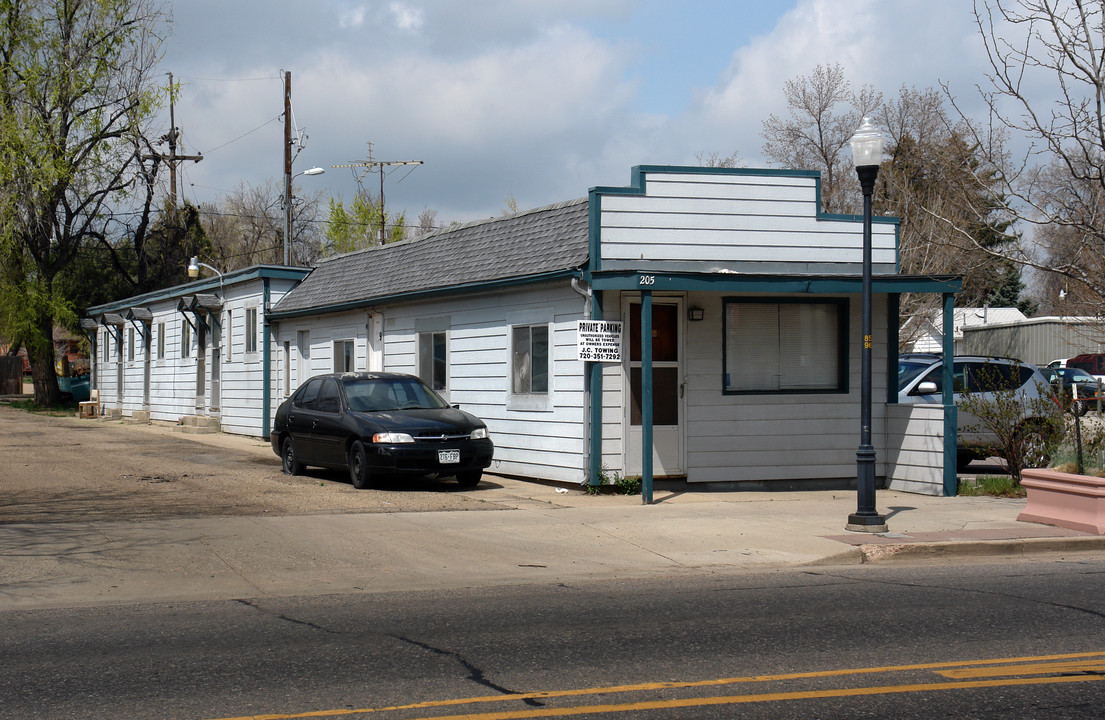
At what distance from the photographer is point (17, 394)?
51438mm

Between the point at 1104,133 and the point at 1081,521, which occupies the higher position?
the point at 1104,133

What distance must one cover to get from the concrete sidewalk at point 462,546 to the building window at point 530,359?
259cm

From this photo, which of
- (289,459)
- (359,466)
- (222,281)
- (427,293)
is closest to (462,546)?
(359,466)

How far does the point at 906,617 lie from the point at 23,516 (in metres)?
9.38

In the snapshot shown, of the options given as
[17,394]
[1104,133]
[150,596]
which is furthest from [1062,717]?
[17,394]

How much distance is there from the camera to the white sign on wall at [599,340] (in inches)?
539

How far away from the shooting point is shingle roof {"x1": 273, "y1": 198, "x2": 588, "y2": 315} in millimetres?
15344

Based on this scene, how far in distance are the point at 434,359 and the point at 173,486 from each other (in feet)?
16.7

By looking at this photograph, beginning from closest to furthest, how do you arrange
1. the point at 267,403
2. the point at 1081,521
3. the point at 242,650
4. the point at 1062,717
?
1. the point at 1062,717
2. the point at 242,650
3. the point at 1081,521
4. the point at 267,403

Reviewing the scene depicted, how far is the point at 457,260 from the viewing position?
59.3 ft

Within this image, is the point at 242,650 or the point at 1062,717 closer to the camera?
the point at 1062,717

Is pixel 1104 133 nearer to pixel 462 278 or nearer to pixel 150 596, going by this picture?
pixel 462 278

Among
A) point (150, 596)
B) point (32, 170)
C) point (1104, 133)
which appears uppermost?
point (32, 170)

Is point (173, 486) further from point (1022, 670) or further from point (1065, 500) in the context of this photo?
point (1022, 670)
